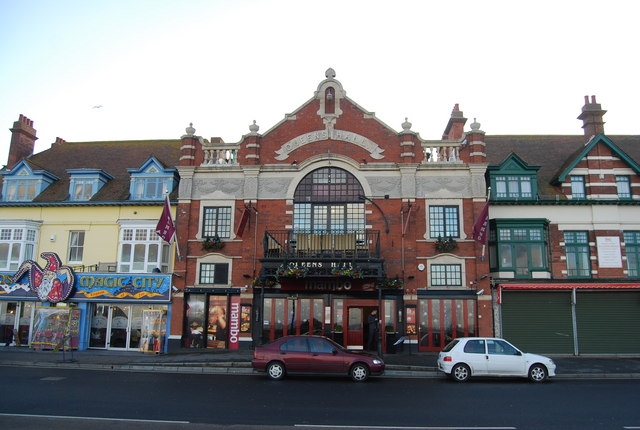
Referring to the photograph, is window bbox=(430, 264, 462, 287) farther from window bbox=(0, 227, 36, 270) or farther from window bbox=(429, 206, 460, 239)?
window bbox=(0, 227, 36, 270)

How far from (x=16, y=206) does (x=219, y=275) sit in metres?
12.2

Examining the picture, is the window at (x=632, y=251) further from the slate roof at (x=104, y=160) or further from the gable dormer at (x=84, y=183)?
the gable dormer at (x=84, y=183)

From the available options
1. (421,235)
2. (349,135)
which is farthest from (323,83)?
(421,235)

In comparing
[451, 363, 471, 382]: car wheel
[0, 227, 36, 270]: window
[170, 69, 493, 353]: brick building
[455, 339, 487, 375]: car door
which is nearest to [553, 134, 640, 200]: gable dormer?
[170, 69, 493, 353]: brick building

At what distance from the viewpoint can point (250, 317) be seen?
23.1m

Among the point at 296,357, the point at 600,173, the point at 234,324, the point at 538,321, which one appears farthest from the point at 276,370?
the point at 600,173

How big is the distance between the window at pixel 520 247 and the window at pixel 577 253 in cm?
128

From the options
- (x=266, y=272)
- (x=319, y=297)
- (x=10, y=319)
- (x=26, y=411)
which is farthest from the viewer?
(x=10, y=319)

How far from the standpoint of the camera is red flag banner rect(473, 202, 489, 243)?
21203mm

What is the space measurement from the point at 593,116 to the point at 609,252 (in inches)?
345

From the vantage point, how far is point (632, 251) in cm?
2377

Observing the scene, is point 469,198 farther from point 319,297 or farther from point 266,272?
point 266,272

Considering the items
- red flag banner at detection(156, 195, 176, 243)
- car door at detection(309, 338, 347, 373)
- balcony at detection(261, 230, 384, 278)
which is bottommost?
car door at detection(309, 338, 347, 373)

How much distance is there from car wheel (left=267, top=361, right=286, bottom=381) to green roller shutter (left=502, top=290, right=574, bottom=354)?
1194cm
